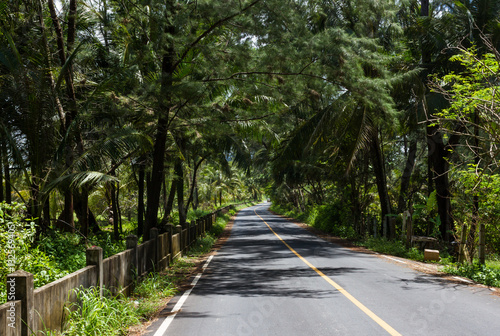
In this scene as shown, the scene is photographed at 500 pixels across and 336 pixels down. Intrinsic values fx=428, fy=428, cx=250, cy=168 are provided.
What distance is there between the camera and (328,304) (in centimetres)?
732

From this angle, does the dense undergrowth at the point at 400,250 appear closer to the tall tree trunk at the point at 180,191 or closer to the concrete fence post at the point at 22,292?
the tall tree trunk at the point at 180,191

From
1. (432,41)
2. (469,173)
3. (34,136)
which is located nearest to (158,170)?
(34,136)

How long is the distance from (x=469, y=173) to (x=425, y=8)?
9.45m

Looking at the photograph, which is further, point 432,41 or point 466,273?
point 432,41

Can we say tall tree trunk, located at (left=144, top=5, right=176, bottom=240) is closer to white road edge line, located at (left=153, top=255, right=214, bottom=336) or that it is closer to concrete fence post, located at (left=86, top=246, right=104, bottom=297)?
white road edge line, located at (left=153, top=255, right=214, bottom=336)

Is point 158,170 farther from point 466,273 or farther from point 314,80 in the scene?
point 466,273

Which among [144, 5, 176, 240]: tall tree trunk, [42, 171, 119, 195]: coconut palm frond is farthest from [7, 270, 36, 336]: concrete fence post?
[144, 5, 176, 240]: tall tree trunk

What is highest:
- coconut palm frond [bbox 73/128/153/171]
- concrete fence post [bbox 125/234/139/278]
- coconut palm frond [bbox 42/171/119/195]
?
coconut palm frond [bbox 73/128/153/171]

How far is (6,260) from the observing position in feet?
17.3

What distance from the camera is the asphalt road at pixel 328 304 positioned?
19.4ft

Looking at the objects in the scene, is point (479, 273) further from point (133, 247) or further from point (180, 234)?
point (180, 234)


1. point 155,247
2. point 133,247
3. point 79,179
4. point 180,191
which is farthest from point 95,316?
point 180,191

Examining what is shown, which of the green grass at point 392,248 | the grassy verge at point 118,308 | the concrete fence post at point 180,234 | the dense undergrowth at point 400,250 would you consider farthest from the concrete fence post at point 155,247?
the green grass at point 392,248

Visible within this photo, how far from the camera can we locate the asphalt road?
592 cm
